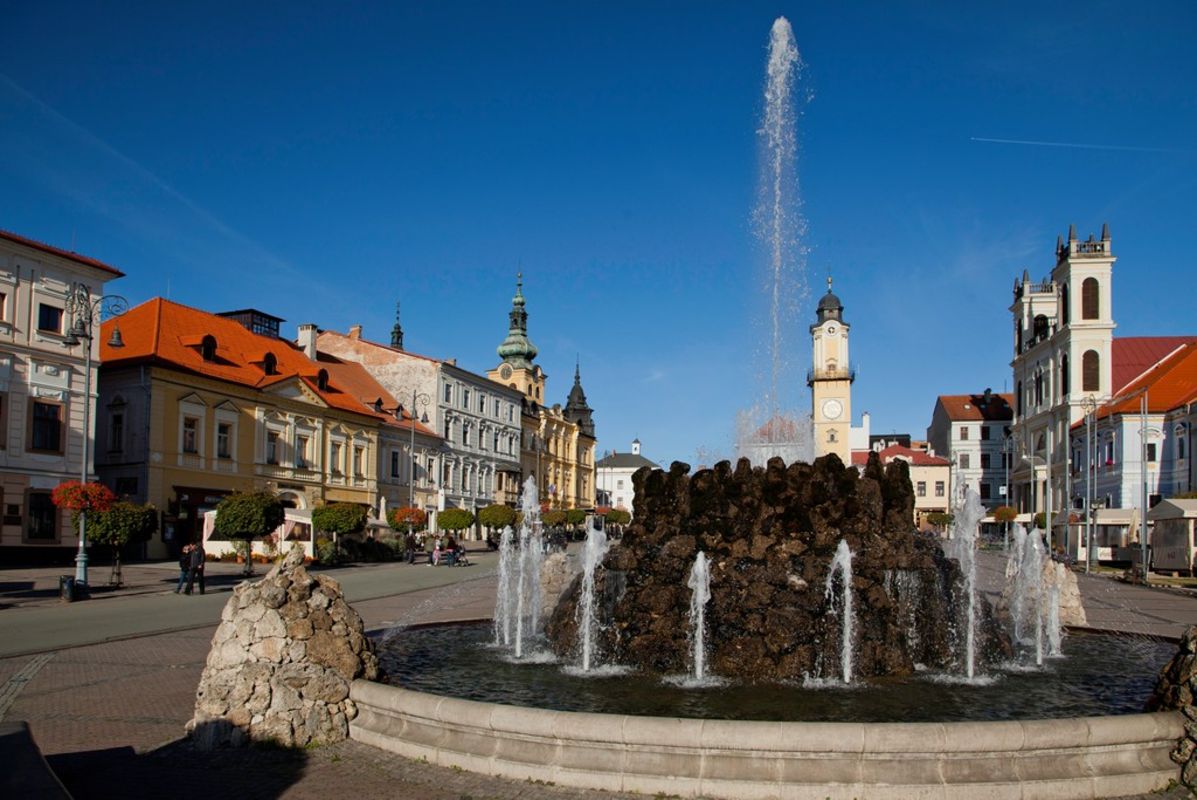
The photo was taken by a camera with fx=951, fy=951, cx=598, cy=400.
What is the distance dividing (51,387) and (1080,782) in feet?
120

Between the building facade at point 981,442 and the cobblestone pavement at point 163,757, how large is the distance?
310ft

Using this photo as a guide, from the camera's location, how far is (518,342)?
9444 centimetres

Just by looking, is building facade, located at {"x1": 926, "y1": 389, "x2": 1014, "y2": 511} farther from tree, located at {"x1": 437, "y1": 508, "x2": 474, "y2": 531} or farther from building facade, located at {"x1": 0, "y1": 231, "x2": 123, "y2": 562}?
building facade, located at {"x1": 0, "y1": 231, "x2": 123, "y2": 562}

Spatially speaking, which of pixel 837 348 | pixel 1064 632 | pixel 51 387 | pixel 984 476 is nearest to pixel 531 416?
pixel 837 348

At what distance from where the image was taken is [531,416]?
3452 inches

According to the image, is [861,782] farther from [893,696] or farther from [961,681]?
[961,681]

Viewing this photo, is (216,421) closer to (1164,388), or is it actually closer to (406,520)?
(406,520)

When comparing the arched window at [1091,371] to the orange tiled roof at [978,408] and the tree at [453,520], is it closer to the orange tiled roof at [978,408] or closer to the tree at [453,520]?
the orange tiled roof at [978,408]

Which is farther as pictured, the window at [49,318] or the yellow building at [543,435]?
the yellow building at [543,435]

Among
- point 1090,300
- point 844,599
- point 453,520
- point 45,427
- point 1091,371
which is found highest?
point 1090,300

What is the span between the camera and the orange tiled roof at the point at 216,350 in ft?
138

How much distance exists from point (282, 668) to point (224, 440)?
3929 centimetres

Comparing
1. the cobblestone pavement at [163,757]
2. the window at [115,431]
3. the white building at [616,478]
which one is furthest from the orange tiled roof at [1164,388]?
the white building at [616,478]

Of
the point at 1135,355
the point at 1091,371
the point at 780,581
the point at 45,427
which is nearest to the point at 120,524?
the point at 45,427
